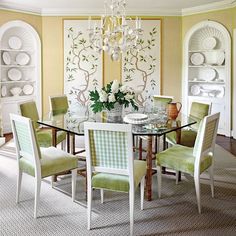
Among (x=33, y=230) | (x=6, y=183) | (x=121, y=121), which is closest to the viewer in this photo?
(x=33, y=230)

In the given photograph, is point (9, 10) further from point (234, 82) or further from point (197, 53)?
point (234, 82)

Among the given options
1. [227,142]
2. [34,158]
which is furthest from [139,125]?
[227,142]

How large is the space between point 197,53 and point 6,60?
13.4 ft

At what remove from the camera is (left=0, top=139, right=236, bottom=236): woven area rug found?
2.88m

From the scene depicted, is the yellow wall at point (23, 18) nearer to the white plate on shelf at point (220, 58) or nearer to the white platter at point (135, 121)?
the white plate on shelf at point (220, 58)

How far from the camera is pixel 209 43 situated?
7023 millimetres

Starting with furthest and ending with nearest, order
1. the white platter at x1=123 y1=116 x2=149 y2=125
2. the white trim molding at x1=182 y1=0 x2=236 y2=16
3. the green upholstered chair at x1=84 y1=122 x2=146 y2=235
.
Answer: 1. the white trim molding at x1=182 y1=0 x2=236 y2=16
2. the white platter at x1=123 y1=116 x2=149 y2=125
3. the green upholstered chair at x1=84 y1=122 x2=146 y2=235

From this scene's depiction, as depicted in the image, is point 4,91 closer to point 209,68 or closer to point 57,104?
point 57,104

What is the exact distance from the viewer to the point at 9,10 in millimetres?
6629

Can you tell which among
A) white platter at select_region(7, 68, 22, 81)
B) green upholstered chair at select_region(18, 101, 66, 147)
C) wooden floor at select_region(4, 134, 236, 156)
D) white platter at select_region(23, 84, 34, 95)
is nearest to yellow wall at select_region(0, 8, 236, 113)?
white platter at select_region(23, 84, 34, 95)

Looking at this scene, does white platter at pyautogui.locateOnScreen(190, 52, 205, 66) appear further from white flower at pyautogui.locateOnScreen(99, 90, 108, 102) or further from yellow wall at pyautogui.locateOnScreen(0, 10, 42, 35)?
white flower at pyautogui.locateOnScreen(99, 90, 108, 102)

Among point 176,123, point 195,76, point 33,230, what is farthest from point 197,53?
point 33,230

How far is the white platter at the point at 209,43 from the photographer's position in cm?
695

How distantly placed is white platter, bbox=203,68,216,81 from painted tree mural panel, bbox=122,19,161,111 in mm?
1032
